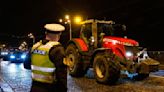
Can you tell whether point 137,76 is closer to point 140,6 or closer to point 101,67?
point 101,67

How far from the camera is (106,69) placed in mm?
12570

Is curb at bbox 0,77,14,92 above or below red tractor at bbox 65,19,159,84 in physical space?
below

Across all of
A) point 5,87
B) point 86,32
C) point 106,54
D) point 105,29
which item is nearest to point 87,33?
point 86,32

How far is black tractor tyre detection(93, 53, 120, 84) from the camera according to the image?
12344mm

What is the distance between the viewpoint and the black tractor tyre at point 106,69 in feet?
40.5

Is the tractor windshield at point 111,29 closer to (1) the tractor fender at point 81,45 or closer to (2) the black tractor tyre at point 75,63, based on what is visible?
(1) the tractor fender at point 81,45

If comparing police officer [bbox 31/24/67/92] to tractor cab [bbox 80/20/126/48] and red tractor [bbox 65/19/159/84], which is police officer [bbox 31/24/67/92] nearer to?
red tractor [bbox 65/19/159/84]

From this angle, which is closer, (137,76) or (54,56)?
(54,56)

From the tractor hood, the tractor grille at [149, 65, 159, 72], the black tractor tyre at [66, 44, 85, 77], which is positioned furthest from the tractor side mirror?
the tractor grille at [149, 65, 159, 72]

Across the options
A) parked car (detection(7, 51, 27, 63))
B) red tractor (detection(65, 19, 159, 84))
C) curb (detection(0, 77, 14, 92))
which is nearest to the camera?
curb (detection(0, 77, 14, 92))

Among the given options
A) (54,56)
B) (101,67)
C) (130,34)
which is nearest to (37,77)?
(54,56)

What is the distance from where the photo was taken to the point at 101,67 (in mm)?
13359

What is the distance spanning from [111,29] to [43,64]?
10453 millimetres

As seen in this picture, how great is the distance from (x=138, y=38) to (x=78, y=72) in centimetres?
3461
